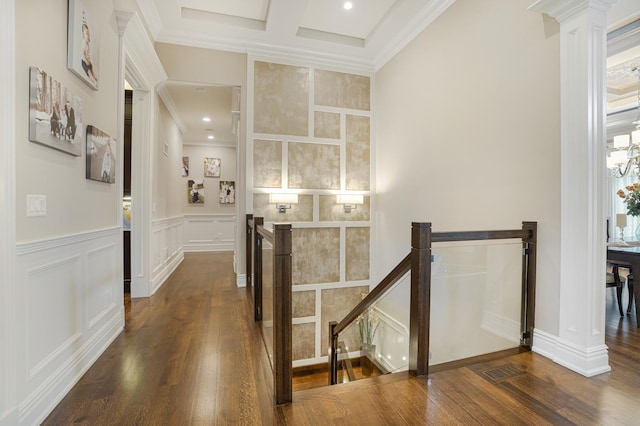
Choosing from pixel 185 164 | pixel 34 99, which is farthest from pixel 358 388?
pixel 185 164

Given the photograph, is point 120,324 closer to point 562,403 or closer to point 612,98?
point 562,403

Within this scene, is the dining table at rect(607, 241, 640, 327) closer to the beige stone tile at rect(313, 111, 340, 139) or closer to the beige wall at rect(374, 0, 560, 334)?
the beige wall at rect(374, 0, 560, 334)

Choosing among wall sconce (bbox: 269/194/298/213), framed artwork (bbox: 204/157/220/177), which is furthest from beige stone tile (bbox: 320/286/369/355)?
framed artwork (bbox: 204/157/220/177)

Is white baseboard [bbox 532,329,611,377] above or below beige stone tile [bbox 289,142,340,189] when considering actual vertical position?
below

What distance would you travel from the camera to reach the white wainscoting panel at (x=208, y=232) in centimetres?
862

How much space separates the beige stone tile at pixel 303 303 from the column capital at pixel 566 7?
13.7 ft

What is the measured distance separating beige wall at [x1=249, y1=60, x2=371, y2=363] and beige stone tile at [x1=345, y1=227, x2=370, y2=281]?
0.05 ft

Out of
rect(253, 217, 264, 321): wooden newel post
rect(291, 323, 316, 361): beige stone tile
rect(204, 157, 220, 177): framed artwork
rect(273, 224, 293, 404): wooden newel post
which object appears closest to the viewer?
rect(273, 224, 293, 404): wooden newel post

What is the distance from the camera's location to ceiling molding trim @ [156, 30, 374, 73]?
425 centimetres

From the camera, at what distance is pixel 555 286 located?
92.7 inches

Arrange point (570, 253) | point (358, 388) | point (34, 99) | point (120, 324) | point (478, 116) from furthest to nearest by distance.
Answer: point (478, 116)
point (120, 324)
point (570, 253)
point (358, 388)
point (34, 99)

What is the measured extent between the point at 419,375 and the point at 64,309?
239 centimetres

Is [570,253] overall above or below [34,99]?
below

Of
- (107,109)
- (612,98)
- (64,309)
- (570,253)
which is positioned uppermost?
(612,98)
